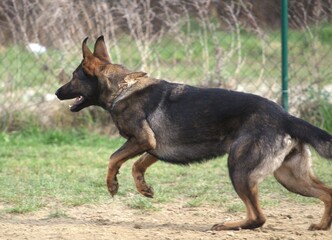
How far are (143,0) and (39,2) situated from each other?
127 centimetres

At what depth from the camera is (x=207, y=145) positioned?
5645mm

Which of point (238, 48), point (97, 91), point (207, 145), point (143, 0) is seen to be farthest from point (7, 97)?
point (207, 145)

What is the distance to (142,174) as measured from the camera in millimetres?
5945

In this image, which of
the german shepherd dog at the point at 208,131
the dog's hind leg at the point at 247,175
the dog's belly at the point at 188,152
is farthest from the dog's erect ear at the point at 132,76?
the dog's hind leg at the point at 247,175

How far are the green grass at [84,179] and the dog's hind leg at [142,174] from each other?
0.96 ft

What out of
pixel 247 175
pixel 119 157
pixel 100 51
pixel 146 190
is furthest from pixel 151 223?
pixel 100 51

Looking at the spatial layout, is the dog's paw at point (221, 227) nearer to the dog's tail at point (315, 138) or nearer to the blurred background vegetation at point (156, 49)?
the dog's tail at point (315, 138)

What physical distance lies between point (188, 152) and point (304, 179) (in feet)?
2.83

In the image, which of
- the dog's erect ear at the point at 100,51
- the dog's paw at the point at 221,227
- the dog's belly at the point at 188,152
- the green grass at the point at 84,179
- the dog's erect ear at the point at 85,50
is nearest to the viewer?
the dog's paw at the point at 221,227

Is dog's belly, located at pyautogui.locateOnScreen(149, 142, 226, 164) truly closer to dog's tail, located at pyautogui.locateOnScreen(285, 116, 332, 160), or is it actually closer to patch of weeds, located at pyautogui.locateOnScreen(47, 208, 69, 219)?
dog's tail, located at pyautogui.locateOnScreen(285, 116, 332, 160)

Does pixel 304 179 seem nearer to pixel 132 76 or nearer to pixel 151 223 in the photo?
pixel 151 223

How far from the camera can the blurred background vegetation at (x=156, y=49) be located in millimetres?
9469

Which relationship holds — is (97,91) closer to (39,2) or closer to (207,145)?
(207,145)

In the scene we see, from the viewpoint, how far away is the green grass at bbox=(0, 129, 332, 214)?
6465 millimetres
